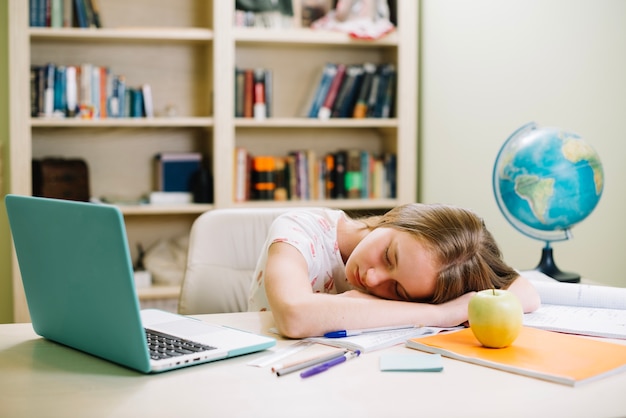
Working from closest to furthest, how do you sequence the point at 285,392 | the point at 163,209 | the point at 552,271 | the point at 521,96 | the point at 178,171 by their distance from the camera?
the point at 285,392 < the point at 552,271 < the point at 521,96 < the point at 163,209 < the point at 178,171

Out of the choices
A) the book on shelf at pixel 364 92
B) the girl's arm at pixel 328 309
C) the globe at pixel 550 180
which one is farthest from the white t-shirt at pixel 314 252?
the book on shelf at pixel 364 92

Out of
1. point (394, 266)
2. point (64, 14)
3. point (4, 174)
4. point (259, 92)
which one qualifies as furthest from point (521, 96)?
point (4, 174)

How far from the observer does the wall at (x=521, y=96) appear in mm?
2566

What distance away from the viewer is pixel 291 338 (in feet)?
4.34

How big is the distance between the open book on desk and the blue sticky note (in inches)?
13.7

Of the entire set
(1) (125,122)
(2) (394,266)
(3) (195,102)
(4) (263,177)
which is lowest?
(2) (394,266)

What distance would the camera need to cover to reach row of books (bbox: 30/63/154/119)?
333 centimetres

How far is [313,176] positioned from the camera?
367cm

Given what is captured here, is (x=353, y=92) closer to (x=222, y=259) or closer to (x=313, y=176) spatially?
(x=313, y=176)

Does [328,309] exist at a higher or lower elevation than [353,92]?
lower

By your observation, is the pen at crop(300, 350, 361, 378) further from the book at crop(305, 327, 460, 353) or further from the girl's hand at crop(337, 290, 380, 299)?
the girl's hand at crop(337, 290, 380, 299)

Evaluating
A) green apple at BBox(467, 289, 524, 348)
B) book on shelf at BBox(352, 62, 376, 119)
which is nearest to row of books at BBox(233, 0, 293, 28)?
book on shelf at BBox(352, 62, 376, 119)

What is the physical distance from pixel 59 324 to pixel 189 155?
2.33 m

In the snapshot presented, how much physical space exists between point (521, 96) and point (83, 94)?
190cm
